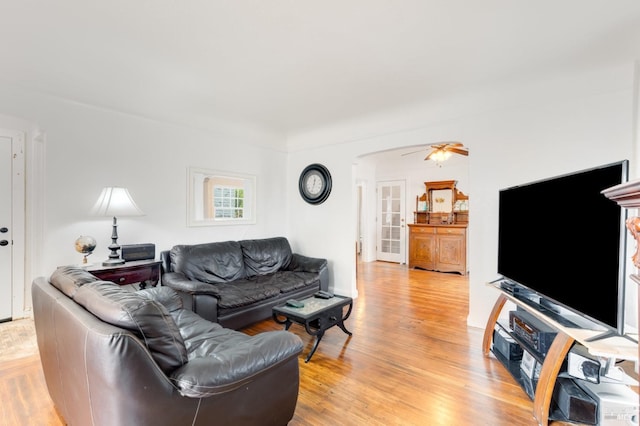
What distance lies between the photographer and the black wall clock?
4.63m

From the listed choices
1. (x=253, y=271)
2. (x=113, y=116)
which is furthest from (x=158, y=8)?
(x=253, y=271)

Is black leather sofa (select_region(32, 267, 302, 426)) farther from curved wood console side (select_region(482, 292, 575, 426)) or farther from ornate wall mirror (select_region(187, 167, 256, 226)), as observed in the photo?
ornate wall mirror (select_region(187, 167, 256, 226))

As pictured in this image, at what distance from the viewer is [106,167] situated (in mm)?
3213

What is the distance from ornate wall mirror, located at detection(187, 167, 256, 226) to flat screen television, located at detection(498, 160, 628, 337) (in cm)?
342

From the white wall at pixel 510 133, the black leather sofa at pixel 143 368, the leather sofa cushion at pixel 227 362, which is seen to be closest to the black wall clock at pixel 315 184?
the white wall at pixel 510 133

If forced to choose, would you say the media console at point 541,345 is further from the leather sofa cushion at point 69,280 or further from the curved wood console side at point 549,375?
the leather sofa cushion at point 69,280

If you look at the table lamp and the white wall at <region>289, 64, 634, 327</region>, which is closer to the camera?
the white wall at <region>289, 64, 634, 327</region>

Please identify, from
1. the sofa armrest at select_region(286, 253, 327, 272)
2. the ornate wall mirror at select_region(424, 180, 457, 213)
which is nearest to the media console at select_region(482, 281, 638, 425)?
the sofa armrest at select_region(286, 253, 327, 272)

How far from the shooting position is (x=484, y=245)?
3.21m

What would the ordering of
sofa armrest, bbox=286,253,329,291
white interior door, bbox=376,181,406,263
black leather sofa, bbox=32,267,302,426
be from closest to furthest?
1. black leather sofa, bbox=32,267,302,426
2. sofa armrest, bbox=286,253,329,291
3. white interior door, bbox=376,181,406,263

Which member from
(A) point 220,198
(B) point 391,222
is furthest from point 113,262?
(B) point 391,222

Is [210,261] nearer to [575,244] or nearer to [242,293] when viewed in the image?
[242,293]

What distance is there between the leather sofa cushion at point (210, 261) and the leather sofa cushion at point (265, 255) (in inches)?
4.4

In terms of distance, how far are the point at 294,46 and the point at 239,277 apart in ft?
8.90
